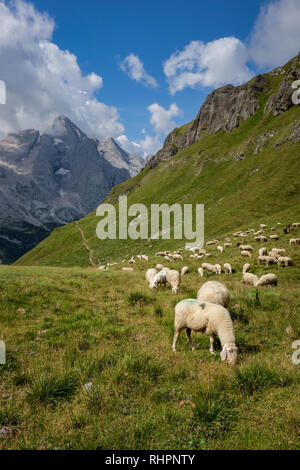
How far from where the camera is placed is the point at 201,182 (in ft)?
255

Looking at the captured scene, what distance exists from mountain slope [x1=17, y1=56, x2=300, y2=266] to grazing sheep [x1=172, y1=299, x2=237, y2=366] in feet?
99.5

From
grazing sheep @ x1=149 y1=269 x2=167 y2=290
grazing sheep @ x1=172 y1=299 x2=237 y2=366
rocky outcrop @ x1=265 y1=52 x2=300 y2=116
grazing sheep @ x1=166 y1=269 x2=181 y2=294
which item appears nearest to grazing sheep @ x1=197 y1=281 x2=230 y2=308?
grazing sheep @ x1=172 y1=299 x2=237 y2=366

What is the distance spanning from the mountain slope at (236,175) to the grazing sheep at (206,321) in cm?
3032

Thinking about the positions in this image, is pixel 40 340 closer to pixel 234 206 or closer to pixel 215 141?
pixel 234 206

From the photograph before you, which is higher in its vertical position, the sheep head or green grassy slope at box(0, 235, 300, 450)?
the sheep head

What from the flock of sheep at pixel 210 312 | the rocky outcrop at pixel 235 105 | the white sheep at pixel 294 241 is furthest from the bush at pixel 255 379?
the rocky outcrop at pixel 235 105

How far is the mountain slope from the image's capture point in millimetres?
46094

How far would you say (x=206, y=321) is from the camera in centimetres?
753

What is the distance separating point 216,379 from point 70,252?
80243 mm

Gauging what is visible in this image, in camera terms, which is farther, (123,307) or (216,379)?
(123,307)

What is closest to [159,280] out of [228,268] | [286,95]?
[228,268]

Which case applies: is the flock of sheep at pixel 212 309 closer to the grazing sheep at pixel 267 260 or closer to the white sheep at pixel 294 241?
the grazing sheep at pixel 267 260

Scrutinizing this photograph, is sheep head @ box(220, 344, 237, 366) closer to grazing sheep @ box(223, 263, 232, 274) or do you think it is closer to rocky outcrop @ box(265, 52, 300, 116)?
grazing sheep @ box(223, 263, 232, 274)
